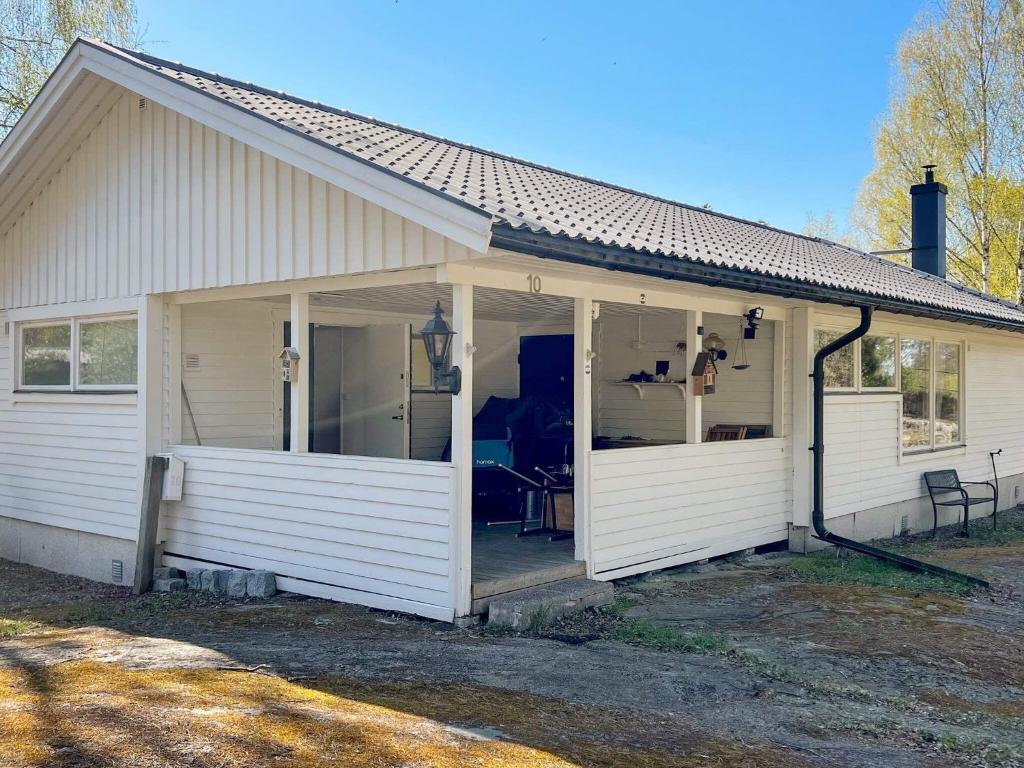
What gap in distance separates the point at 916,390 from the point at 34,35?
14705 millimetres

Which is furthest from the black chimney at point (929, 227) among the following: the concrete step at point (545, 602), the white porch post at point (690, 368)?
the concrete step at point (545, 602)

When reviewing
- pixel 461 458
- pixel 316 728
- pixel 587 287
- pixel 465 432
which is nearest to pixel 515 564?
pixel 461 458

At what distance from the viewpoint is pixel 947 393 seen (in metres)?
11.6

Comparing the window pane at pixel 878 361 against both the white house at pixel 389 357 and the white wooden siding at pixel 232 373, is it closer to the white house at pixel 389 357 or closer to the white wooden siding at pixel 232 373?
the white house at pixel 389 357

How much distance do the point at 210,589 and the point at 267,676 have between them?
8.94ft

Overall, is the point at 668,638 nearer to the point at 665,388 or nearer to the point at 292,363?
the point at 292,363

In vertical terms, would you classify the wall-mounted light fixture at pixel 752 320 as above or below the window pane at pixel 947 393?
above

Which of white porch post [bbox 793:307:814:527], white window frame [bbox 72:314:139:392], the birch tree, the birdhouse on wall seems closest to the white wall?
white porch post [bbox 793:307:814:527]

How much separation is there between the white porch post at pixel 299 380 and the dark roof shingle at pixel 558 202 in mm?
1319

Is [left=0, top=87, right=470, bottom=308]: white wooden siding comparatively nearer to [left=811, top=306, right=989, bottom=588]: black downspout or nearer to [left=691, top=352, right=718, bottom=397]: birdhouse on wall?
[left=691, top=352, right=718, bottom=397]: birdhouse on wall

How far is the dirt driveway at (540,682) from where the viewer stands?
372cm

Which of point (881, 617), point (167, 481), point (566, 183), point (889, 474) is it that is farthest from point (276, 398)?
point (889, 474)

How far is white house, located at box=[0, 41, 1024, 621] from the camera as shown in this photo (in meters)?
6.18

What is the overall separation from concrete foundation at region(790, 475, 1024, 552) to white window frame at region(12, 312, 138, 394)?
20.9 feet
